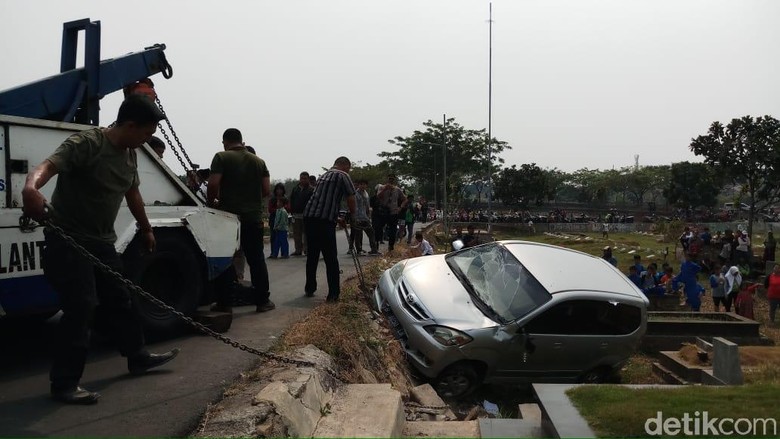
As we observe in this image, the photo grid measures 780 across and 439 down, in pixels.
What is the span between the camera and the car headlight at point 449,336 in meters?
7.12

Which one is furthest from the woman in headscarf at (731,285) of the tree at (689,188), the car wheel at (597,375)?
the tree at (689,188)

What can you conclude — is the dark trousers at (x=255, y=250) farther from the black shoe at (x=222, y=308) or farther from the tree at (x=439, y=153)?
the tree at (x=439, y=153)

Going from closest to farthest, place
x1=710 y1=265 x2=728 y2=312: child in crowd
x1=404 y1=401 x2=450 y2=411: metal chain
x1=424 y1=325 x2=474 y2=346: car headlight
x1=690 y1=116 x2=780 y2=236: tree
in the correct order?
x1=404 y1=401 x2=450 y2=411: metal chain, x1=424 y1=325 x2=474 y2=346: car headlight, x1=710 y1=265 x2=728 y2=312: child in crowd, x1=690 y1=116 x2=780 y2=236: tree

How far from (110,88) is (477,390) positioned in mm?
5367

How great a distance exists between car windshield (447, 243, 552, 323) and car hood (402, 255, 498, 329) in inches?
5.1

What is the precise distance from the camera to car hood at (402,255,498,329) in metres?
7.32

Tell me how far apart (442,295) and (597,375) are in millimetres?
2261

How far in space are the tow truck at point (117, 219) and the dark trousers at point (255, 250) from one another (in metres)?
0.36

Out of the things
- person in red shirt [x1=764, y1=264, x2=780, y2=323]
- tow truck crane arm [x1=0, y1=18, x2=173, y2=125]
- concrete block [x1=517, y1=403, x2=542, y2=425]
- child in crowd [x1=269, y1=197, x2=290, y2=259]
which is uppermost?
tow truck crane arm [x1=0, y1=18, x2=173, y2=125]

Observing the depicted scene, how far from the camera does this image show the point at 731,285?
602 inches

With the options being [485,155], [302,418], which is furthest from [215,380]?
[485,155]

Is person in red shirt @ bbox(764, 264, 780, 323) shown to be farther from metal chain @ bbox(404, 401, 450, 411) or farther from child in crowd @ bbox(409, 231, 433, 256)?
metal chain @ bbox(404, 401, 450, 411)

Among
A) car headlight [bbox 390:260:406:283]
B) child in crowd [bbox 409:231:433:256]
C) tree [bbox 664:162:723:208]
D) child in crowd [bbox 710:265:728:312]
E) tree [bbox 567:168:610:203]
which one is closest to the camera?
car headlight [bbox 390:260:406:283]

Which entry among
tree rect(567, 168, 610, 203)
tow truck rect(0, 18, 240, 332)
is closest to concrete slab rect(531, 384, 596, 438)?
tow truck rect(0, 18, 240, 332)
